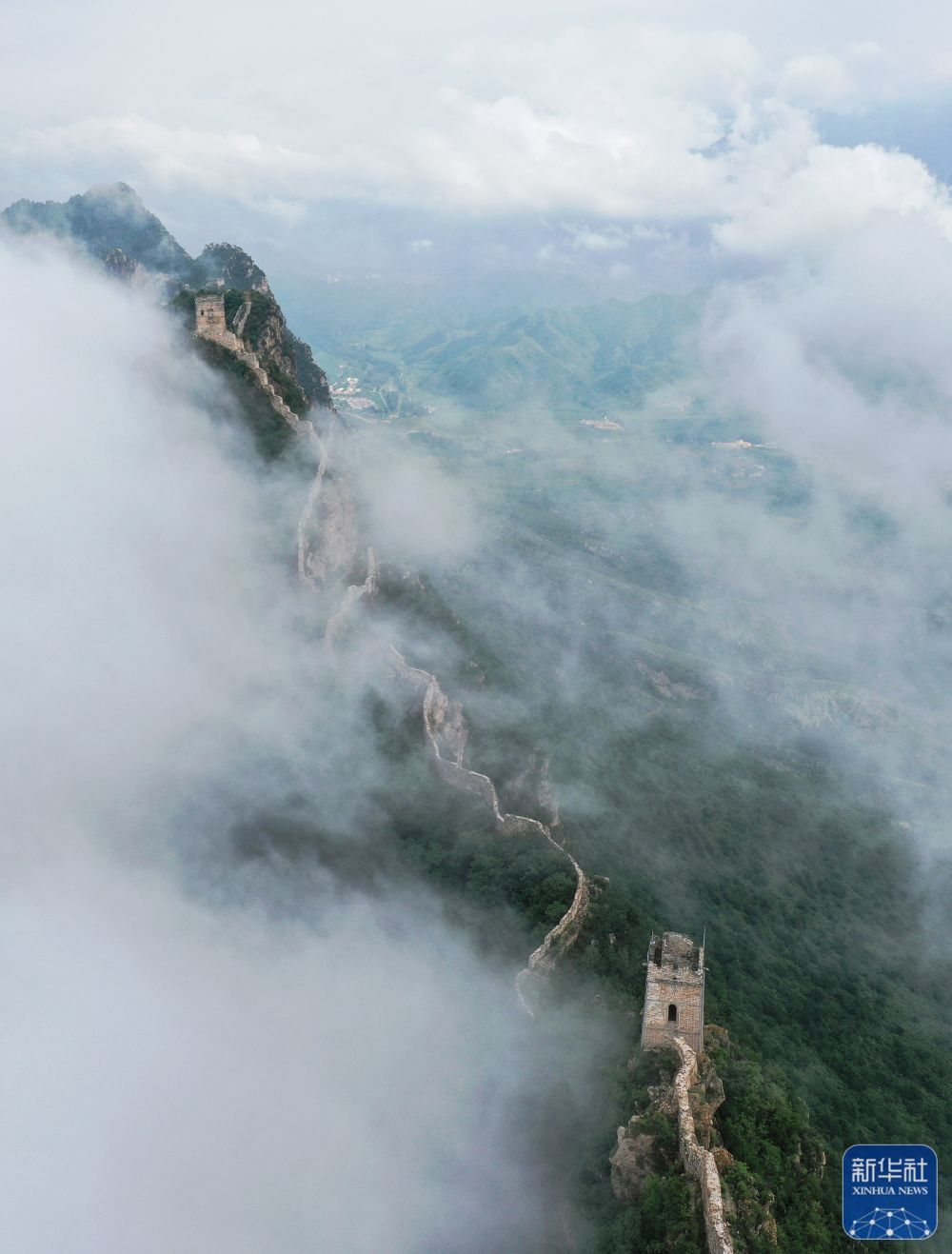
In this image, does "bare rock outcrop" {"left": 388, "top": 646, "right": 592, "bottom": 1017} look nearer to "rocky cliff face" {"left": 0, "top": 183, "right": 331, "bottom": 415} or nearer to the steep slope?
"rocky cliff face" {"left": 0, "top": 183, "right": 331, "bottom": 415}

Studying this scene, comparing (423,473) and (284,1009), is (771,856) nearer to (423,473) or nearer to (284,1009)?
(284,1009)

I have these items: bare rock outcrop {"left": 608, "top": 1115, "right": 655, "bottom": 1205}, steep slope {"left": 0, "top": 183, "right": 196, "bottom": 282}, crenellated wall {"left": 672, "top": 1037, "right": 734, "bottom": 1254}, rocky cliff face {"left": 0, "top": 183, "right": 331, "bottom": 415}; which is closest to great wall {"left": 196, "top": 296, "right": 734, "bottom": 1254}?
crenellated wall {"left": 672, "top": 1037, "right": 734, "bottom": 1254}

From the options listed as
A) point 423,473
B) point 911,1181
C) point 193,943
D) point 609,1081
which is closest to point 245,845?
point 193,943

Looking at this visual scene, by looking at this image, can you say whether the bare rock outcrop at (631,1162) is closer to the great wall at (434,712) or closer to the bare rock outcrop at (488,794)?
the great wall at (434,712)

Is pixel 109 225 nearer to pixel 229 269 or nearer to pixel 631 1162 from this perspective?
pixel 229 269

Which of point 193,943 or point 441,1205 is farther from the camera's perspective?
point 193,943

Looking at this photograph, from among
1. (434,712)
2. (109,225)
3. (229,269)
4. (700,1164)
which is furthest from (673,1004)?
(109,225)
